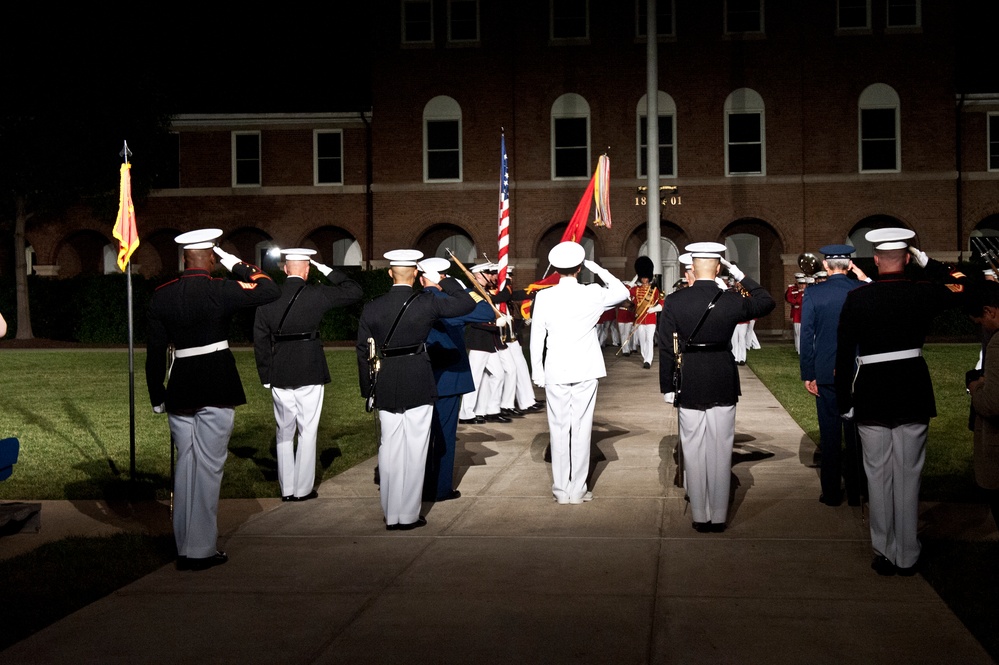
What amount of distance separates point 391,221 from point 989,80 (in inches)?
746

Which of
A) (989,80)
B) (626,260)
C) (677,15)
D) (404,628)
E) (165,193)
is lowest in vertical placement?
(404,628)

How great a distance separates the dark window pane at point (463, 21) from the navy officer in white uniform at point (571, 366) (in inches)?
1077

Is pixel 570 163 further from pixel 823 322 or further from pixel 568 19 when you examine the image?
pixel 823 322

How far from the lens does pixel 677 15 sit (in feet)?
110

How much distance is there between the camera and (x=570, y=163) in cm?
3425

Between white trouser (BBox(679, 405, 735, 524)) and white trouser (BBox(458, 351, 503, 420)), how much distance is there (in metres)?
6.18

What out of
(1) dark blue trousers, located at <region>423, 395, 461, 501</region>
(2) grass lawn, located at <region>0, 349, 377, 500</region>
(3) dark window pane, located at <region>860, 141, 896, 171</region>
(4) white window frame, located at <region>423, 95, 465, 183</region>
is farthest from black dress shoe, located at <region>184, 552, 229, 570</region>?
(3) dark window pane, located at <region>860, 141, 896, 171</region>

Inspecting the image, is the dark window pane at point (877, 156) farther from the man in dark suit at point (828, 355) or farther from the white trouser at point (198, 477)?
the white trouser at point (198, 477)

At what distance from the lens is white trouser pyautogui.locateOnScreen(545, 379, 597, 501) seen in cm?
870

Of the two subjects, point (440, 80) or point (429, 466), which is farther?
point (440, 80)

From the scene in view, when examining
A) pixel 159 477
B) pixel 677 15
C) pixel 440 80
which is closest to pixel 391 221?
pixel 440 80

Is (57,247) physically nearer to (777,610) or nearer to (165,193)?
(165,193)

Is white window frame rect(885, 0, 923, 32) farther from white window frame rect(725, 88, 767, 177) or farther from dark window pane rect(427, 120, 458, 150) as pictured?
dark window pane rect(427, 120, 458, 150)

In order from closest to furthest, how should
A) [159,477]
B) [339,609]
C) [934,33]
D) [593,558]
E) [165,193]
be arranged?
[339,609], [593,558], [159,477], [934,33], [165,193]
